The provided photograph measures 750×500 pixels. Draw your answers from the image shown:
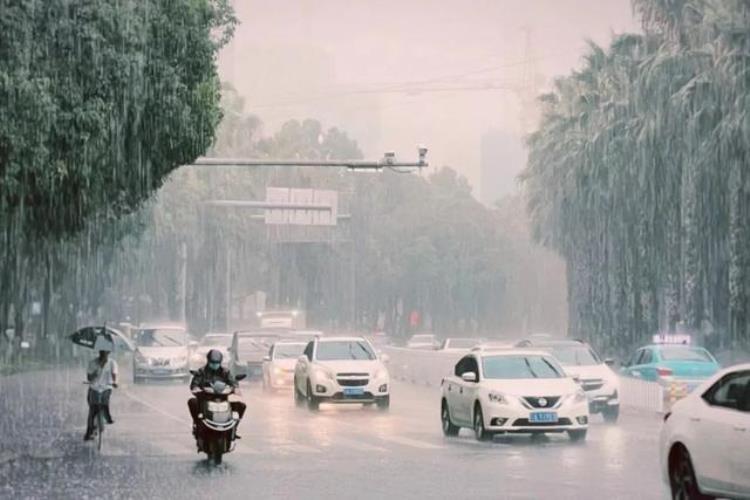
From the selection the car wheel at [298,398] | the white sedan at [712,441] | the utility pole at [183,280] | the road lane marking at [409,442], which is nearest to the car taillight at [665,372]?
the road lane marking at [409,442]

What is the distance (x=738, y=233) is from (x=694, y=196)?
2.44 meters

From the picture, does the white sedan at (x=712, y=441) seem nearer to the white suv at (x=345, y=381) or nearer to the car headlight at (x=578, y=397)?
the car headlight at (x=578, y=397)

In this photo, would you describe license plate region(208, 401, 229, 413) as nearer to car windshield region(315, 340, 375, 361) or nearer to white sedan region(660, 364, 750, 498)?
white sedan region(660, 364, 750, 498)

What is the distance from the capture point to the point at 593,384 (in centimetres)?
3281

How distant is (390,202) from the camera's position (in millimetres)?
132750

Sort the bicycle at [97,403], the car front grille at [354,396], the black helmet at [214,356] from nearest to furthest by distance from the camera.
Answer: the black helmet at [214,356] < the bicycle at [97,403] < the car front grille at [354,396]

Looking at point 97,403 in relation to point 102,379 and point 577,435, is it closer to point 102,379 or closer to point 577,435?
point 102,379

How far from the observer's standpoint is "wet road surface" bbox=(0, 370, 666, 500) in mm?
17859

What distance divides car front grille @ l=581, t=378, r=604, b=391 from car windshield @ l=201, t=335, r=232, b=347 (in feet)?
108

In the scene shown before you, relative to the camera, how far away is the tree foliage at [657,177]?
47.9m

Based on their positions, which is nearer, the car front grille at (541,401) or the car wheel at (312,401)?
the car front grille at (541,401)

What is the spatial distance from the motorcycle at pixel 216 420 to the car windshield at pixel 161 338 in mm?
33264

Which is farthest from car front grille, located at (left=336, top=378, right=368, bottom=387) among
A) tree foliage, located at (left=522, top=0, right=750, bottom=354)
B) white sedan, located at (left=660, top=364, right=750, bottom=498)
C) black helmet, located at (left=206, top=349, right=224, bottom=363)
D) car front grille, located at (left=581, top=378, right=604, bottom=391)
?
white sedan, located at (left=660, top=364, right=750, bottom=498)

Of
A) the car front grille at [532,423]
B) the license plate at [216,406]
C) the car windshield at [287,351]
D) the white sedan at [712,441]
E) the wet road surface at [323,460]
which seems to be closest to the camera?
the white sedan at [712,441]
